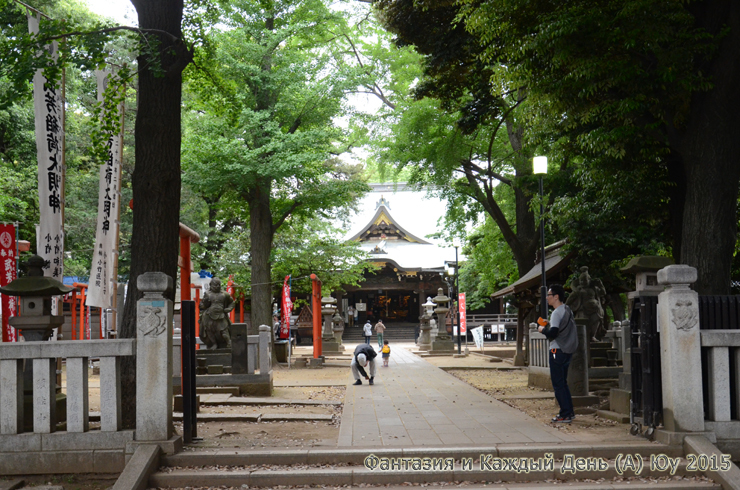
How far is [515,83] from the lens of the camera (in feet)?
32.4

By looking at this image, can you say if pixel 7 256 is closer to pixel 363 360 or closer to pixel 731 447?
pixel 363 360

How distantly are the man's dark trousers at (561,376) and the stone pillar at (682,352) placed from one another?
5.55ft

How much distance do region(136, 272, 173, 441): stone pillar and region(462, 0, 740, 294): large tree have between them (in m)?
5.82

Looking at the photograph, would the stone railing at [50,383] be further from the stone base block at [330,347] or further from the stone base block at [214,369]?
the stone base block at [330,347]

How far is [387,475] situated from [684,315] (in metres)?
3.43

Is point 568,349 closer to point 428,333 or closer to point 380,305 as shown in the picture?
point 428,333

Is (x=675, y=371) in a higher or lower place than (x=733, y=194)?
lower

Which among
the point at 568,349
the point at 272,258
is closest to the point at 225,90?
the point at 568,349

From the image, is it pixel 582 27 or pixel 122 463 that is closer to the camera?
pixel 122 463

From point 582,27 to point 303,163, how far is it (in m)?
10.7

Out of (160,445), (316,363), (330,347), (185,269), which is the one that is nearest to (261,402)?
(185,269)

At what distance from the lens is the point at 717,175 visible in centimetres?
812

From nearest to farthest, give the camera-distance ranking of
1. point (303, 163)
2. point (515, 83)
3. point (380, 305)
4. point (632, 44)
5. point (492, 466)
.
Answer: point (492, 466)
point (632, 44)
point (515, 83)
point (303, 163)
point (380, 305)

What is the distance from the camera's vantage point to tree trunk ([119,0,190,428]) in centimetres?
720
